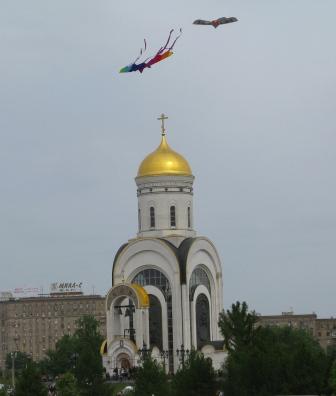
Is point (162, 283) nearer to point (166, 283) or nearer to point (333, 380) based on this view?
point (166, 283)

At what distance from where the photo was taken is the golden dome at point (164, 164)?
263 ft

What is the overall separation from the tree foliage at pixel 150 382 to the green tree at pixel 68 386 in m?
2.56

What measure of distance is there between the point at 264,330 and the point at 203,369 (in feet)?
24.4

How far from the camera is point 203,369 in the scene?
5216 centimetres

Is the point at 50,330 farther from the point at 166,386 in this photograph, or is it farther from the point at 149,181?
the point at 166,386

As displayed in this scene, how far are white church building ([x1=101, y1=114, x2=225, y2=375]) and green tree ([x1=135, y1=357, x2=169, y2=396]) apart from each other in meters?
20.8

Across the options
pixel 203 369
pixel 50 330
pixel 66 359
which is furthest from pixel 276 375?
pixel 50 330

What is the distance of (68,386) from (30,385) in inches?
94.7

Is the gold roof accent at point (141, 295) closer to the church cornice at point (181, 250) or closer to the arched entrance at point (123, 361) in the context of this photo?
the church cornice at point (181, 250)

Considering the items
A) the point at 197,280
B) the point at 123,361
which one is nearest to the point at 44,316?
the point at 197,280

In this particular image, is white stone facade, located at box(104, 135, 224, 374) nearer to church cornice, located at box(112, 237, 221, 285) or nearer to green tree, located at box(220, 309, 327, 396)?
church cornice, located at box(112, 237, 221, 285)

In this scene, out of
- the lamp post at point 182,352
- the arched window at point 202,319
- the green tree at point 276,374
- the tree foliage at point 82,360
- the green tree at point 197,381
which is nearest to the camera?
the green tree at point 276,374

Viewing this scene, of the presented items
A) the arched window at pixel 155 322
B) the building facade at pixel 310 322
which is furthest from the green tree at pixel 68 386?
the building facade at pixel 310 322

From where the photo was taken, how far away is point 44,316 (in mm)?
150500
